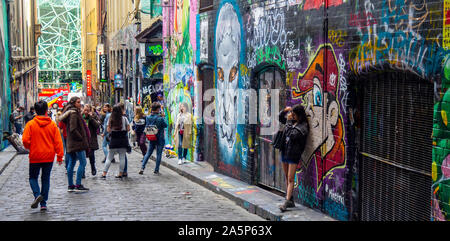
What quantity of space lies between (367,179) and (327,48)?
Answer: 2023 mm

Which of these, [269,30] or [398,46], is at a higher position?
[269,30]

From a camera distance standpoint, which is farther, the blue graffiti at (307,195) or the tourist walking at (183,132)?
the tourist walking at (183,132)

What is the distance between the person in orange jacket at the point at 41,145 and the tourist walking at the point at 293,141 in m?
3.46

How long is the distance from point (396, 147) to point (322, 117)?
79.1 inches

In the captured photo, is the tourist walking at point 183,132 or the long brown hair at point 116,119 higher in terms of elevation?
the long brown hair at point 116,119

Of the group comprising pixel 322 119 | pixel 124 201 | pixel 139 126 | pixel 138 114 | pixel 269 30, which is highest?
pixel 269 30

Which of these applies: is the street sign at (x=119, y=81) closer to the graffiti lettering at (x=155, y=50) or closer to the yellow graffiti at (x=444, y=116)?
the graffiti lettering at (x=155, y=50)

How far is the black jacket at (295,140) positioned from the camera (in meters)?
9.12

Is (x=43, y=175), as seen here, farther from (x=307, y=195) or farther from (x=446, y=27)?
(x=446, y=27)

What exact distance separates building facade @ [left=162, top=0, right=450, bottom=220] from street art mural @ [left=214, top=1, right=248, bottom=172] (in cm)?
2

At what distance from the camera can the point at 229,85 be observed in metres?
13.5

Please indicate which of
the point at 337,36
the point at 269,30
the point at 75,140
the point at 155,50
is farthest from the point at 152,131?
the point at 155,50

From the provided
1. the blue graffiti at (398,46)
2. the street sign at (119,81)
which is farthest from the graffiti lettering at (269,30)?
the street sign at (119,81)

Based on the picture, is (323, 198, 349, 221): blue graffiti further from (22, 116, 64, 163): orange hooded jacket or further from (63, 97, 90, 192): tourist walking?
(63, 97, 90, 192): tourist walking
